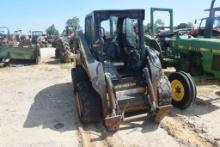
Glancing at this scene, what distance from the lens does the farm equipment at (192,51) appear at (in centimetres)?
801

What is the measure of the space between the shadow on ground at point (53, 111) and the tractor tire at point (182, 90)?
2.28 metres

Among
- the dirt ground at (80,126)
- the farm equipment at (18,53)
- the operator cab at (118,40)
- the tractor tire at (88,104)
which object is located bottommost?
the dirt ground at (80,126)

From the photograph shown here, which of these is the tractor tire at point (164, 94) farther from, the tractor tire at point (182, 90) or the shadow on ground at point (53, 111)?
the shadow on ground at point (53, 111)

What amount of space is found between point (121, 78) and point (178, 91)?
151 cm

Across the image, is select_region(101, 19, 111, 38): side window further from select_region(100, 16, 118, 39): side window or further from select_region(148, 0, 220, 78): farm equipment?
select_region(148, 0, 220, 78): farm equipment

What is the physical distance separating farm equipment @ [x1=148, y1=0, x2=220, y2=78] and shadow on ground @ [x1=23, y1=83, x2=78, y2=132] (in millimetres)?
3422

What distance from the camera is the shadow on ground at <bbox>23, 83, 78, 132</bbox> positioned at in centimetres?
633

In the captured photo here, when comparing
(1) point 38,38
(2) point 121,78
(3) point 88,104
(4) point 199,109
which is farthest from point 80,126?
(1) point 38,38

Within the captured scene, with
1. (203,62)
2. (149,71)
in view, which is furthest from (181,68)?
(149,71)

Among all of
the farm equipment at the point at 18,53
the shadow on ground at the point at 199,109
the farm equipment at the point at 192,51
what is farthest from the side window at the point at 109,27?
the farm equipment at the point at 18,53

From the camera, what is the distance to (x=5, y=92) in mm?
9594

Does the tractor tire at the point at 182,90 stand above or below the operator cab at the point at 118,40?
below

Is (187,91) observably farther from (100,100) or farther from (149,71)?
(100,100)

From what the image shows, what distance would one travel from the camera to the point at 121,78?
251 inches
